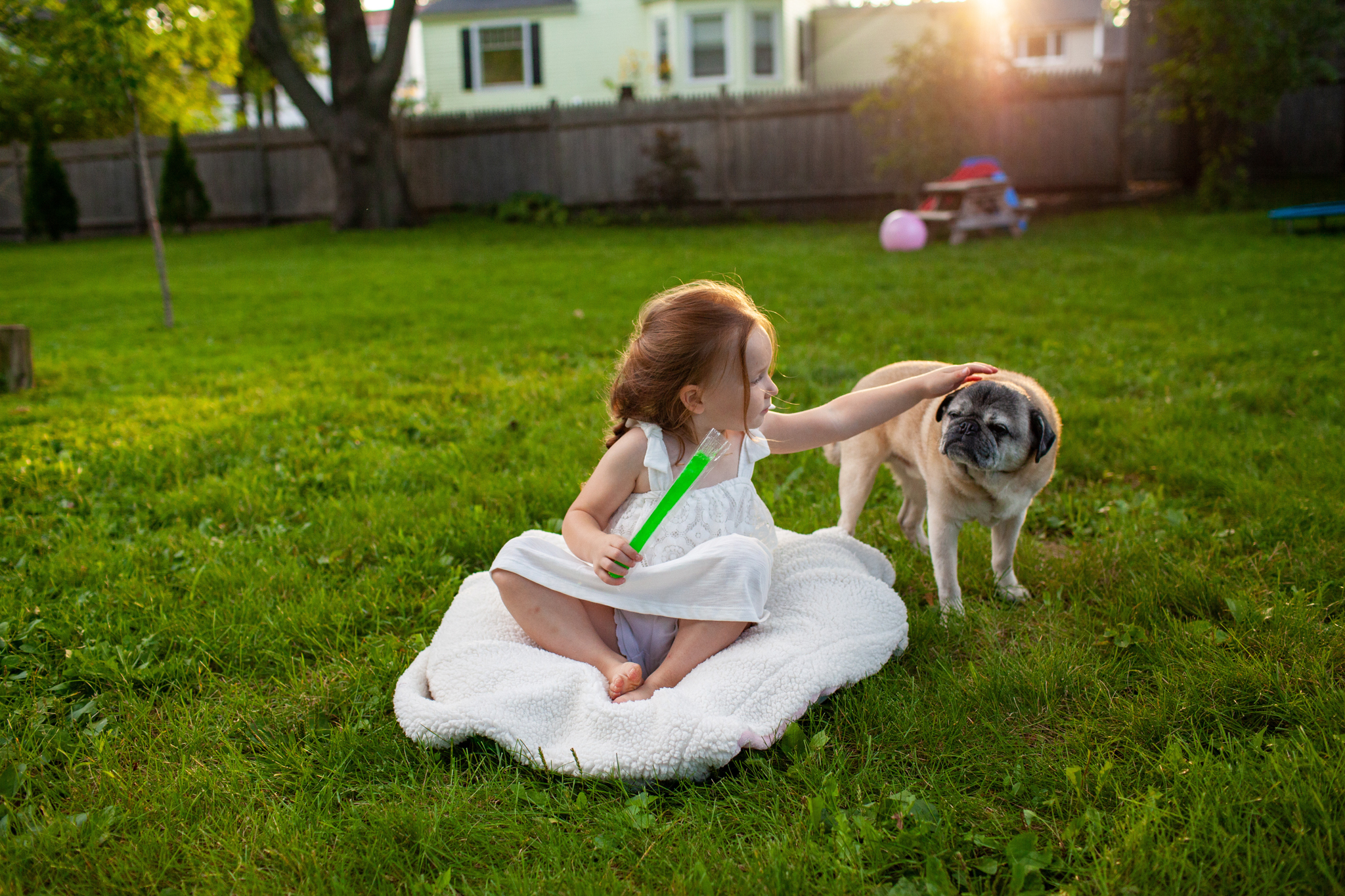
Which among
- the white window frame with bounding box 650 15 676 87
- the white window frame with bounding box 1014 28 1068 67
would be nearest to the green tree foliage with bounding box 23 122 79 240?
the white window frame with bounding box 650 15 676 87

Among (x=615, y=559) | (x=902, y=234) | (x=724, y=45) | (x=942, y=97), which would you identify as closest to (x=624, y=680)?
(x=615, y=559)

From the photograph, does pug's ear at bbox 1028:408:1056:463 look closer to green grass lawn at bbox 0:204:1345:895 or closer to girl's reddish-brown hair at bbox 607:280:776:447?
green grass lawn at bbox 0:204:1345:895

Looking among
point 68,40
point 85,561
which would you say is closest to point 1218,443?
point 85,561

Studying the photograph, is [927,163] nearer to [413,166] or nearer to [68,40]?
[413,166]

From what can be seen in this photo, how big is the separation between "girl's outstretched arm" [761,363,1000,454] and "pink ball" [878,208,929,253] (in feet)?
31.4

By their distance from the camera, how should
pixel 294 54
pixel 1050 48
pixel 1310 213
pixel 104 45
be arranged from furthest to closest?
pixel 294 54 < pixel 1050 48 < pixel 1310 213 < pixel 104 45

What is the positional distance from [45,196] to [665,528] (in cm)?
2338

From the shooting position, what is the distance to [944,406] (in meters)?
2.89

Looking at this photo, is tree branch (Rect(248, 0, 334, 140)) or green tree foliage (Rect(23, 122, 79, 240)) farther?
green tree foliage (Rect(23, 122, 79, 240))

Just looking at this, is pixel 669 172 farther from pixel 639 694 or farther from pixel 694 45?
pixel 639 694

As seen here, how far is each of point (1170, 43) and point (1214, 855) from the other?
52.9ft

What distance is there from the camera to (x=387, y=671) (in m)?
2.77

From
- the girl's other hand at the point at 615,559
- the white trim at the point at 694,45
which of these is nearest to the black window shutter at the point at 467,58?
the white trim at the point at 694,45

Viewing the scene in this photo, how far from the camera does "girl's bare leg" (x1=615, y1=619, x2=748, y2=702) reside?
2545mm
